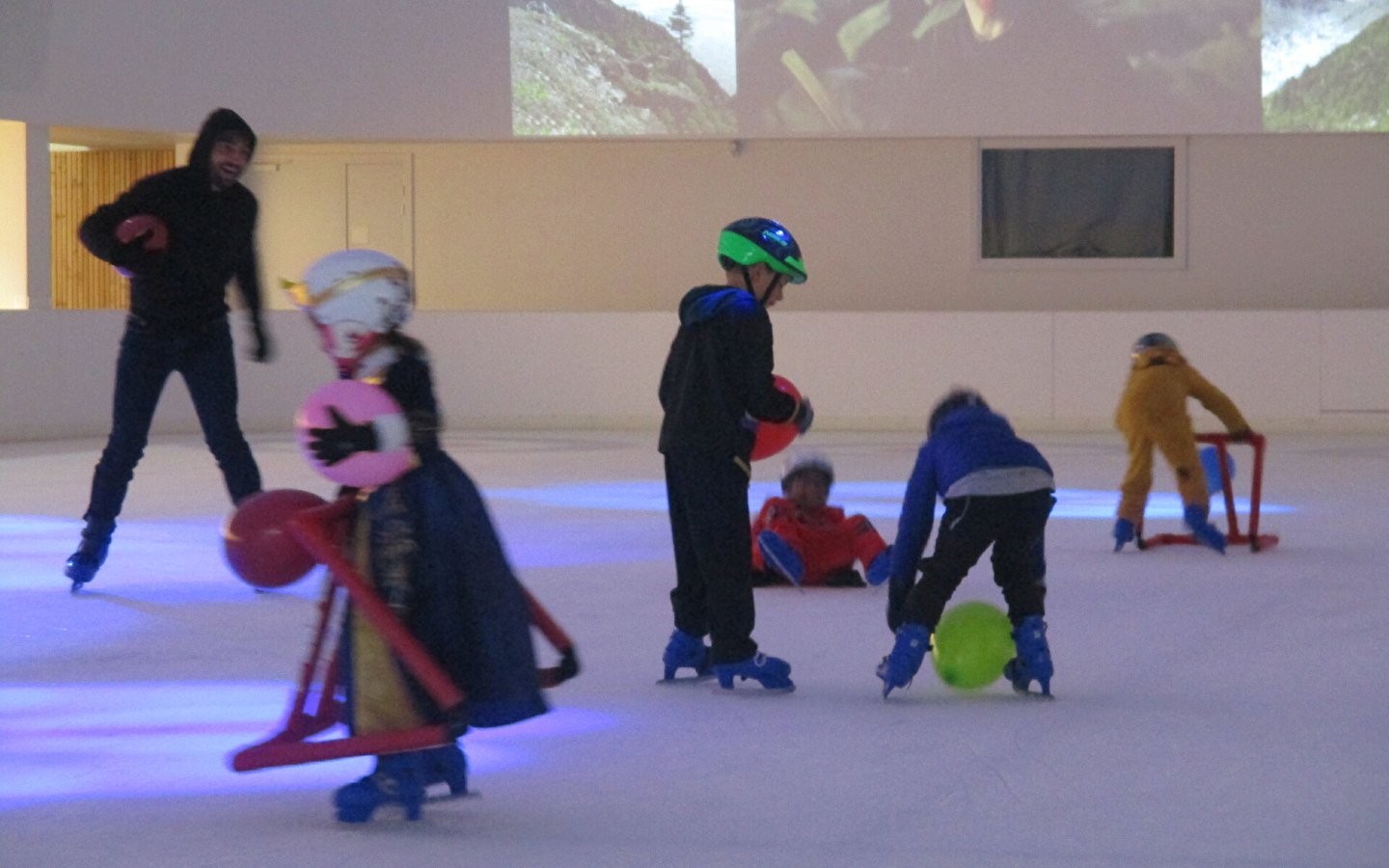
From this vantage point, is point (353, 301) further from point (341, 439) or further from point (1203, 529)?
point (1203, 529)

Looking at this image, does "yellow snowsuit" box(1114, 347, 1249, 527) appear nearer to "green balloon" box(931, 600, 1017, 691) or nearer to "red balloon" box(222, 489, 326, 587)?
"green balloon" box(931, 600, 1017, 691)

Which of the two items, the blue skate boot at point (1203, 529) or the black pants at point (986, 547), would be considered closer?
the black pants at point (986, 547)

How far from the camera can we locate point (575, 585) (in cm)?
570

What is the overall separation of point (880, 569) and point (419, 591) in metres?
2.89

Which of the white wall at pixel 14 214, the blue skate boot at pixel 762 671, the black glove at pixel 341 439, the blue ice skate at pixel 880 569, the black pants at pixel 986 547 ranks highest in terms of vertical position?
the white wall at pixel 14 214

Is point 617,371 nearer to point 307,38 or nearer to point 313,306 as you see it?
point 307,38

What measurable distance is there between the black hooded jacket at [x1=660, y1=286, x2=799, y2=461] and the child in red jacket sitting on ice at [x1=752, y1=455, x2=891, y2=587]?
171 cm

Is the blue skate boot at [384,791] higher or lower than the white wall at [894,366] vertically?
lower

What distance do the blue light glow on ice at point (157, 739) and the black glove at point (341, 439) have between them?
682 millimetres

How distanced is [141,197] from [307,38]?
9.16 meters

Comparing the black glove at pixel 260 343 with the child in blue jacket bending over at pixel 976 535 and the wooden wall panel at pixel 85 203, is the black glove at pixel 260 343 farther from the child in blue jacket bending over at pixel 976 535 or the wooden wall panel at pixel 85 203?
the wooden wall panel at pixel 85 203

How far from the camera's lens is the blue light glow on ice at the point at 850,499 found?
8.05 m

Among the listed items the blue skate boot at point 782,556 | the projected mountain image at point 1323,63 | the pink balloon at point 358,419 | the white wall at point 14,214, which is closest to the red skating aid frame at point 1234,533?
the blue skate boot at point 782,556

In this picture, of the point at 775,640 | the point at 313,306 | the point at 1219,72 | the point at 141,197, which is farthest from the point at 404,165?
the point at 313,306
